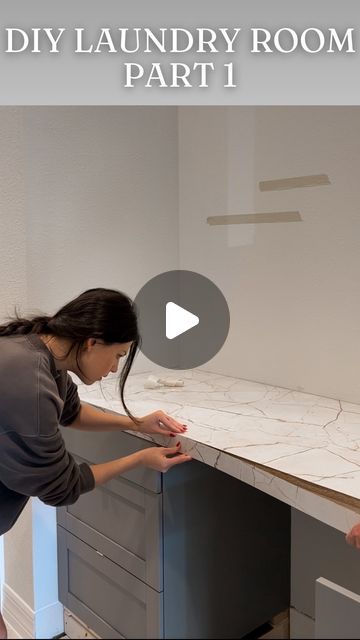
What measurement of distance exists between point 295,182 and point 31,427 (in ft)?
3.60

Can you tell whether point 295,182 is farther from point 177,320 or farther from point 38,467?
point 38,467

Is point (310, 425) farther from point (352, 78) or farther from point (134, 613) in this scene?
point (352, 78)

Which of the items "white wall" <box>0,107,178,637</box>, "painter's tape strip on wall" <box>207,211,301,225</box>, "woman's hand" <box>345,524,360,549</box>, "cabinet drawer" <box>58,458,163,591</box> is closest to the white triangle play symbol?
"white wall" <box>0,107,178,637</box>

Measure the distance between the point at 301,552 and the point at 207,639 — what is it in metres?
0.36

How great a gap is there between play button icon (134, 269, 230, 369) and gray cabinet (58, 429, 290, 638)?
526 millimetres

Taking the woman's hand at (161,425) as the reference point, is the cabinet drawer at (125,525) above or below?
below

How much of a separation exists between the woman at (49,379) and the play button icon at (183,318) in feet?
2.56

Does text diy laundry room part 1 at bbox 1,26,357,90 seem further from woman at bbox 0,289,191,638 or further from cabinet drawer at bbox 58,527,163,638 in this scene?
cabinet drawer at bbox 58,527,163,638

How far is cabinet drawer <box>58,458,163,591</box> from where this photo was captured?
135 centimetres

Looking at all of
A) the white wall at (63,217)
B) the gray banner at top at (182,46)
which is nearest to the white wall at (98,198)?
the white wall at (63,217)

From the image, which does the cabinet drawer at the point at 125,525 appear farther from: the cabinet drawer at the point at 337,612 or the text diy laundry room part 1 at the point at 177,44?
the text diy laundry room part 1 at the point at 177,44

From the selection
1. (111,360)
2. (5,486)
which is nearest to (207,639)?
(5,486)

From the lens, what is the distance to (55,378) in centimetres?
107

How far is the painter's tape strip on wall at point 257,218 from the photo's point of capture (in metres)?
1.64
